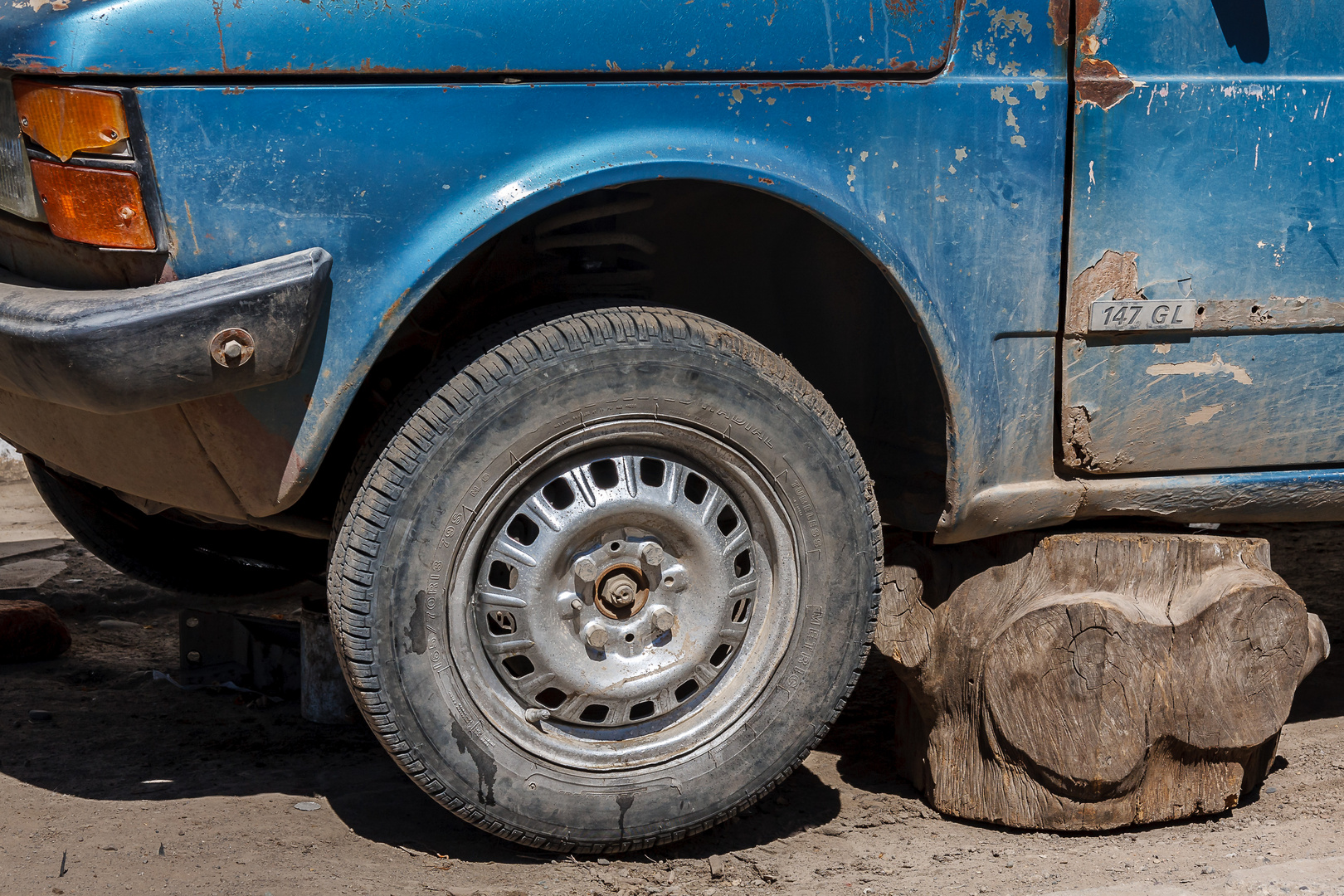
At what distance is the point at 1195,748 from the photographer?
2539 millimetres

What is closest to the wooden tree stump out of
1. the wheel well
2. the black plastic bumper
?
the wheel well

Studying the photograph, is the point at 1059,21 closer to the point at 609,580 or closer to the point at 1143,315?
the point at 1143,315

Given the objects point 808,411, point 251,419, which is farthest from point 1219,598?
point 251,419

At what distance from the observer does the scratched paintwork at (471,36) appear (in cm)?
181

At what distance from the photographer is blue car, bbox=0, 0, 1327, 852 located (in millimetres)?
1883

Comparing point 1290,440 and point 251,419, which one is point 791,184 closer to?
point 251,419

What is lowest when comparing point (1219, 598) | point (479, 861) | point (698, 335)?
point (479, 861)

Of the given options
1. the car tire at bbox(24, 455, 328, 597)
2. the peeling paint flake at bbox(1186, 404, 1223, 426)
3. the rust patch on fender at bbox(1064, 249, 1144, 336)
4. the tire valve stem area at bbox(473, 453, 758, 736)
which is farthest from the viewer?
the car tire at bbox(24, 455, 328, 597)

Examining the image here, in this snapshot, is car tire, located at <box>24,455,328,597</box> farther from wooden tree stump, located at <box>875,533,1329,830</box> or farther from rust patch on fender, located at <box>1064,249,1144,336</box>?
rust patch on fender, located at <box>1064,249,1144,336</box>

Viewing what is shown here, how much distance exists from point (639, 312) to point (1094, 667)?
1.19 meters

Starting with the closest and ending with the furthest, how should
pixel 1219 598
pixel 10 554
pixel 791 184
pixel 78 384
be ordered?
pixel 78 384 < pixel 791 184 < pixel 1219 598 < pixel 10 554

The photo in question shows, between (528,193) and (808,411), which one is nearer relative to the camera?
(528,193)

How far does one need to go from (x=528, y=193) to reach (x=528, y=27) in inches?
10.7

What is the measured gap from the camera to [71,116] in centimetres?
182
